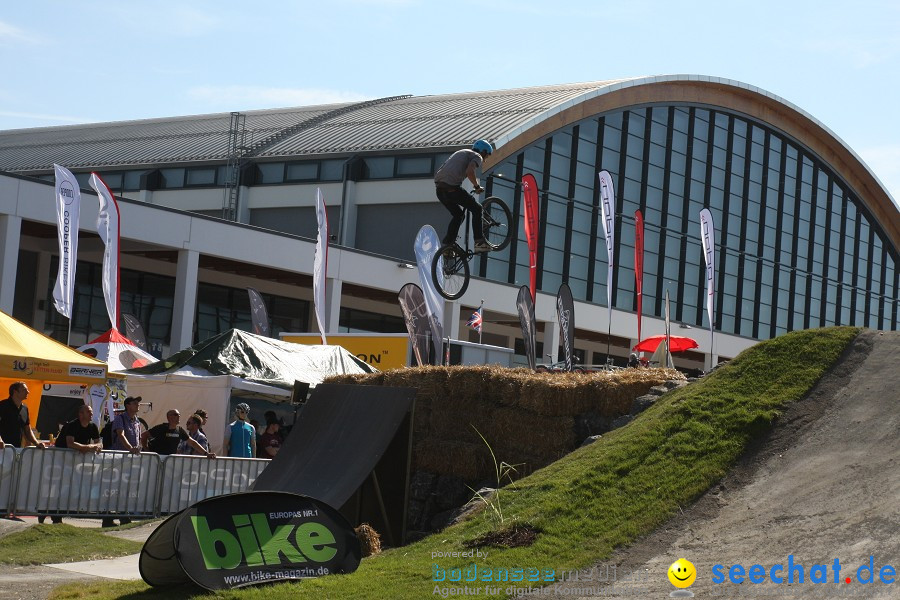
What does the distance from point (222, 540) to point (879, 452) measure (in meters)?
6.23

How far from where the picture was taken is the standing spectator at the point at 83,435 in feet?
49.8

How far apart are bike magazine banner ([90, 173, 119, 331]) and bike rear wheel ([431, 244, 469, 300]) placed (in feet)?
37.8

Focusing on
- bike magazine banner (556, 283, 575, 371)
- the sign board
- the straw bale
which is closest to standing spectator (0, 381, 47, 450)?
the straw bale

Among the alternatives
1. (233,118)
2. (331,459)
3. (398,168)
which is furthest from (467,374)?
(233,118)

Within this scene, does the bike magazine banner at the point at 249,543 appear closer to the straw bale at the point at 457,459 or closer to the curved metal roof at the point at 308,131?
the straw bale at the point at 457,459

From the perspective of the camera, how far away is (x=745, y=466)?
1135 centimetres

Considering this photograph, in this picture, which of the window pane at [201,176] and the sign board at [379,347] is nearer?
the sign board at [379,347]

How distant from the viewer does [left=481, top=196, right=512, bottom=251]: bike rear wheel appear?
48.9ft

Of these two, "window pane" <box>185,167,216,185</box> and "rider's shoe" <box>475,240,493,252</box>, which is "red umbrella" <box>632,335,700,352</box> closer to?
"rider's shoe" <box>475,240,493,252</box>

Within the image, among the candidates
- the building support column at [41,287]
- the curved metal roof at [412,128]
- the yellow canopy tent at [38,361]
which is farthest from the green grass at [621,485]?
the curved metal roof at [412,128]

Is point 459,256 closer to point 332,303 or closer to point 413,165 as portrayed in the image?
point 332,303

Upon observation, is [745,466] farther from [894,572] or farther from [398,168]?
[398,168]

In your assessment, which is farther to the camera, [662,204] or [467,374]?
[662,204]

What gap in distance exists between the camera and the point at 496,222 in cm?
1512
